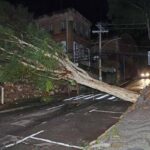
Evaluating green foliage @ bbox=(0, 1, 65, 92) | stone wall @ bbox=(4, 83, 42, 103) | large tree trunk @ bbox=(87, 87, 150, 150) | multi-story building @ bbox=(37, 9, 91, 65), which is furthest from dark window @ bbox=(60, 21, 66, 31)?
large tree trunk @ bbox=(87, 87, 150, 150)

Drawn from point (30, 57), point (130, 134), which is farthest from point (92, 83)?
point (130, 134)

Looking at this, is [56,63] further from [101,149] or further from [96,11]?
[96,11]

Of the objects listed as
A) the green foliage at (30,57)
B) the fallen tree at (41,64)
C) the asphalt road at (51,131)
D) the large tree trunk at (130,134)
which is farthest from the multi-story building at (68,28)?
the large tree trunk at (130,134)

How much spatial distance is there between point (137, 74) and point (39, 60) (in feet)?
188

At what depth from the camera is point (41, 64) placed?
1277 cm

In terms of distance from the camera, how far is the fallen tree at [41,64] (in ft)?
41.7

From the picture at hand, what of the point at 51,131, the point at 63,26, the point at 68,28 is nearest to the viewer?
the point at 51,131

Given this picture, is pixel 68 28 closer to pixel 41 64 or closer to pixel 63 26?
pixel 63 26

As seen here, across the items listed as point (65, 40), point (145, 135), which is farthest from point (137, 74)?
point (145, 135)

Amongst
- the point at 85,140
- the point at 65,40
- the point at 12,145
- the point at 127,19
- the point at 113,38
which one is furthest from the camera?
the point at 113,38

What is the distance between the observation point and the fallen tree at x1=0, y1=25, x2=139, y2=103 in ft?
41.7

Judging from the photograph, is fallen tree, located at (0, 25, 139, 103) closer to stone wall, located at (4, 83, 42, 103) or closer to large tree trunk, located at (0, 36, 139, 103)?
large tree trunk, located at (0, 36, 139, 103)

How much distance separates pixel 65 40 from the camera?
4988 cm

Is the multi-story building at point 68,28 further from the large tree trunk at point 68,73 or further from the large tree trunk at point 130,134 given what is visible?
the large tree trunk at point 130,134
